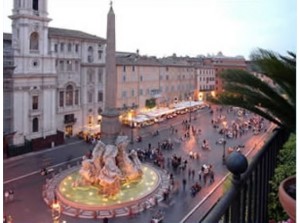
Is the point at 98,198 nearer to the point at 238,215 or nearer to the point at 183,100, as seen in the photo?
the point at 238,215

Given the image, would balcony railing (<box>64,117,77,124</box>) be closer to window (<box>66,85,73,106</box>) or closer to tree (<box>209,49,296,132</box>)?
window (<box>66,85,73,106</box>)

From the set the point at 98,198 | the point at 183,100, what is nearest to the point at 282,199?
the point at 98,198

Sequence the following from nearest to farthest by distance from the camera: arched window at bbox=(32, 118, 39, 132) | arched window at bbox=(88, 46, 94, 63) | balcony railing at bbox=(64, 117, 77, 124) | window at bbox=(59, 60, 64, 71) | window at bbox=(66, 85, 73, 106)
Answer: arched window at bbox=(32, 118, 39, 132)
window at bbox=(59, 60, 64, 71)
balcony railing at bbox=(64, 117, 77, 124)
window at bbox=(66, 85, 73, 106)
arched window at bbox=(88, 46, 94, 63)

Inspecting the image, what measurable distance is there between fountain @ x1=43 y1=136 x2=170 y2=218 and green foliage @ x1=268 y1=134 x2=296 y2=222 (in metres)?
6.63

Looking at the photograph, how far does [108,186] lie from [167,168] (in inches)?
137

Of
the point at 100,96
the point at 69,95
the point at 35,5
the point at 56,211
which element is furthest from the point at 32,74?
the point at 56,211

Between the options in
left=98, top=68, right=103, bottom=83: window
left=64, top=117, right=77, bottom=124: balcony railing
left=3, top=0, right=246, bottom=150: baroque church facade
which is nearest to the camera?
left=3, top=0, right=246, bottom=150: baroque church facade

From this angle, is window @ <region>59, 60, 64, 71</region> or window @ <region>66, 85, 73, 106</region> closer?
window @ <region>59, 60, 64, 71</region>

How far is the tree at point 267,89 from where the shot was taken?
1.88m

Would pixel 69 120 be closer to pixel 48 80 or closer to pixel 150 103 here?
pixel 48 80

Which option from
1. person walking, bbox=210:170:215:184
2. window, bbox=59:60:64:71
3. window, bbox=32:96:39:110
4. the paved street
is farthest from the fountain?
window, bbox=59:60:64:71

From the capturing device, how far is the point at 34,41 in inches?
690

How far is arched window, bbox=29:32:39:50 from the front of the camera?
17.3 metres

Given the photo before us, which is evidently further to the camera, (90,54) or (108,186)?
(90,54)
